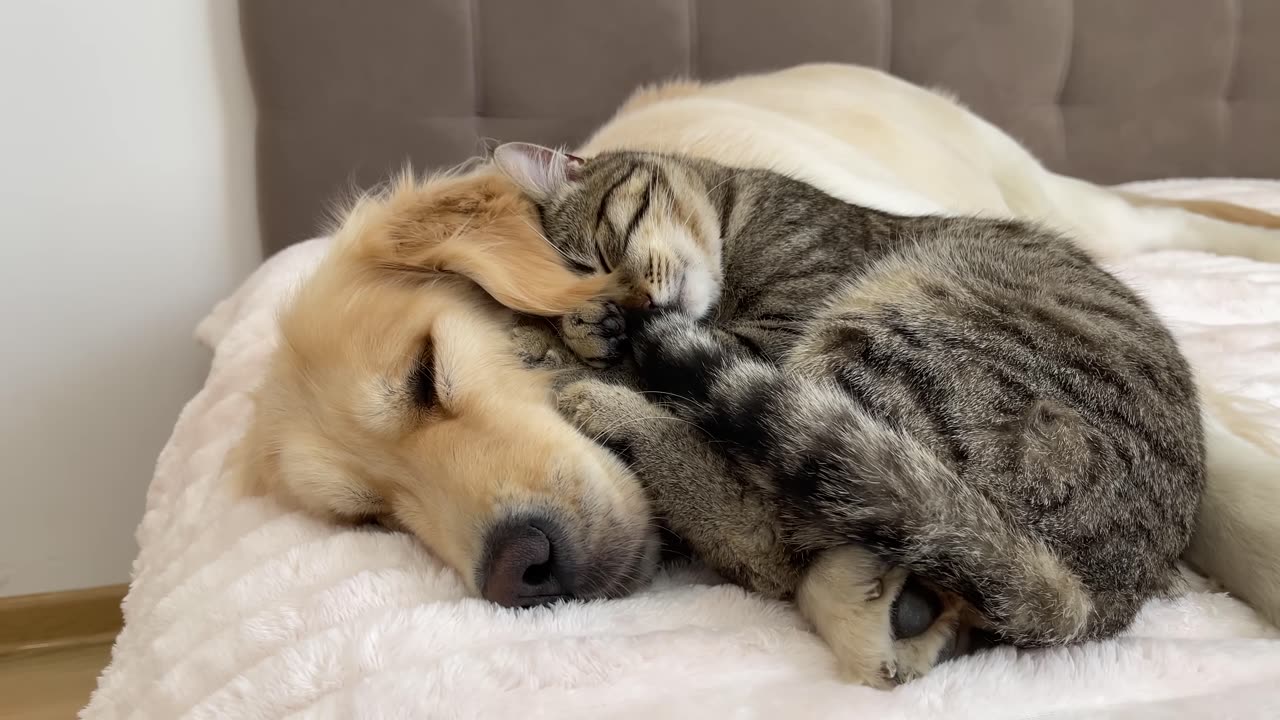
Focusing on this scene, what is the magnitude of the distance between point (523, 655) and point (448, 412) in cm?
44

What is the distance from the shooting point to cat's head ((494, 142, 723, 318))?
1.23 meters

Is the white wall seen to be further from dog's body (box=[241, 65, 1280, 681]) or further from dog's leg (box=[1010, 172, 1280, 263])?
dog's leg (box=[1010, 172, 1280, 263])

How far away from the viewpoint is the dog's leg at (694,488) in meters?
0.83

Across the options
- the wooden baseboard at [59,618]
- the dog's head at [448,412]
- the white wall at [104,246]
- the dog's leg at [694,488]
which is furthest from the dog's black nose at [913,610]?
the wooden baseboard at [59,618]

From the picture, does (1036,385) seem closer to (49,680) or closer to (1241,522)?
(1241,522)

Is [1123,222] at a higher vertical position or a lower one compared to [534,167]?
lower

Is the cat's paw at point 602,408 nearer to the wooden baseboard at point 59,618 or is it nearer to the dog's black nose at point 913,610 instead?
the dog's black nose at point 913,610

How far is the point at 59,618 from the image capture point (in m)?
2.31

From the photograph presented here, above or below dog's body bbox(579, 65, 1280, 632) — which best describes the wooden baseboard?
below

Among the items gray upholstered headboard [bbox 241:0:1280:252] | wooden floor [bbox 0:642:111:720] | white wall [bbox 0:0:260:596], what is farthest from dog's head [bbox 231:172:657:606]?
wooden floor [bbox 0:642:111:720]

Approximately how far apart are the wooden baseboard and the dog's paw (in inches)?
73.4

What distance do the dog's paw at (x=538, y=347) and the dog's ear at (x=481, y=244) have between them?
Result: 0.05 metres

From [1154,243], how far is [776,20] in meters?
1.31

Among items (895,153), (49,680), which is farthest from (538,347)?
(49,680)
